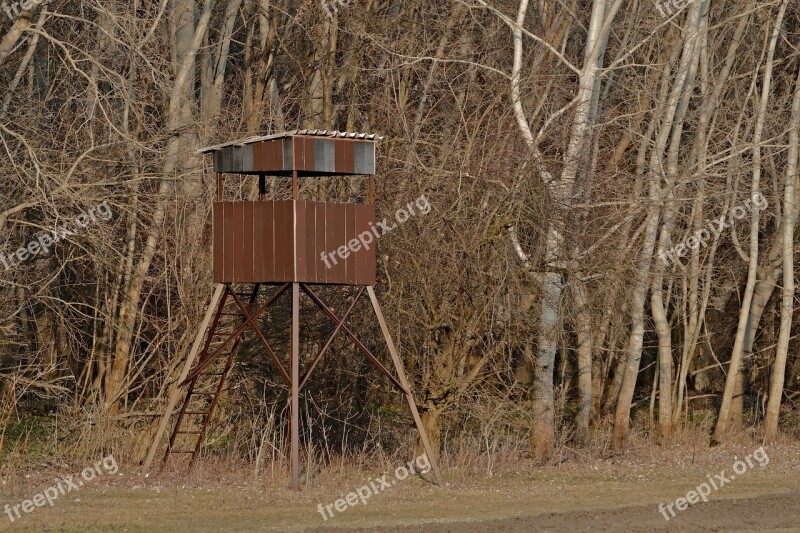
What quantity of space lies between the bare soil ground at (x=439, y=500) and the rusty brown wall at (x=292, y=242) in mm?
2614

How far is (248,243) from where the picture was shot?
55.1ft

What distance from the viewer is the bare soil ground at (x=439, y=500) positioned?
13727 mm

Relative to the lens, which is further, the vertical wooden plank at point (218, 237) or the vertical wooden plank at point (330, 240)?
the vertical wooden plank at point (218, 237)

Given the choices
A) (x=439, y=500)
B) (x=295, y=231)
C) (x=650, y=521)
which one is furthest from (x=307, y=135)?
(x=650, y=521)

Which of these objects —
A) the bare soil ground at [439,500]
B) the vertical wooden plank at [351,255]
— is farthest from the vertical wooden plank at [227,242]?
the bare soil ground at [439,500]

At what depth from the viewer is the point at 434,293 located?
62.1ft

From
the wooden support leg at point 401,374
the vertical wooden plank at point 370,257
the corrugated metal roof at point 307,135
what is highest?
the corrugated metal roof at point 307,135

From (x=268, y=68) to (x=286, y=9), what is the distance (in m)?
1.56

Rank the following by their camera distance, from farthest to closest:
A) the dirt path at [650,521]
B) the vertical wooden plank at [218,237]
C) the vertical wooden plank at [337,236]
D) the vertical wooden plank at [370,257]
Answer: the vertical wooden plank at [218,237] < the vertical wooden plank at [370,257] < the vertical wooden plank at [337,236] < the dirt path at [650,521]

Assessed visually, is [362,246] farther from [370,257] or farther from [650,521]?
[650,521]

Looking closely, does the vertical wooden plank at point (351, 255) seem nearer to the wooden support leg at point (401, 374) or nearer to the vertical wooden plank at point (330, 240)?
the vertical wooden plank at point (330, 240)

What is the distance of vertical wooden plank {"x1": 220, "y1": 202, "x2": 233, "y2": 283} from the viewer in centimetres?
1702

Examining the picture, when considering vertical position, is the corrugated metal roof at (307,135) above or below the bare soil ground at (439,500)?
above

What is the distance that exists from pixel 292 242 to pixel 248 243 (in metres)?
0.74
